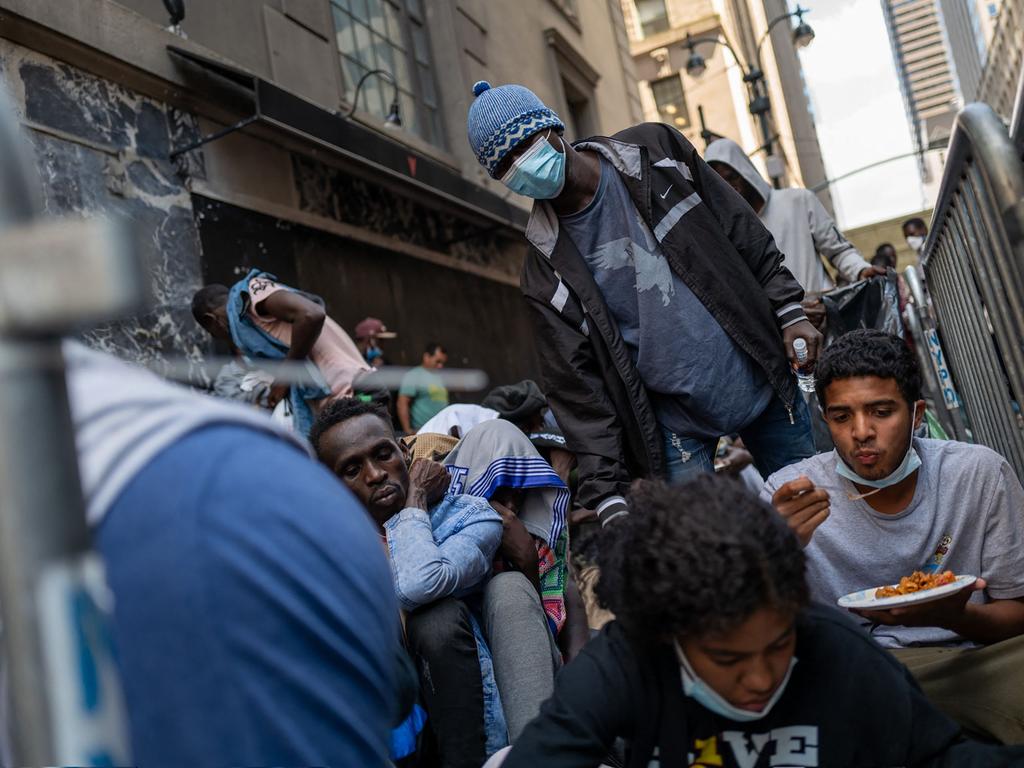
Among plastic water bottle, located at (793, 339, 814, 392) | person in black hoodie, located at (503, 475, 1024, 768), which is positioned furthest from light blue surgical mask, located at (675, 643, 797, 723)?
plastic water bottle, located at (793, 339, 814, 392)

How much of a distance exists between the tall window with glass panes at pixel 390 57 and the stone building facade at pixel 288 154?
0.03m

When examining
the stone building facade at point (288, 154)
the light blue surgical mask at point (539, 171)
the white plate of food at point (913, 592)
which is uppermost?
the stone building facade at point (288, 154)

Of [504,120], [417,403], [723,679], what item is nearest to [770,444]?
[504,120]

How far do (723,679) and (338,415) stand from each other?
78.6 inches

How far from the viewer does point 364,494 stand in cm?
330

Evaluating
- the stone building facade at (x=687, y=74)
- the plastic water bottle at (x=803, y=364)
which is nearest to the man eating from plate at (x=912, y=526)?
the plastic water bottle at (x=803, y=364)

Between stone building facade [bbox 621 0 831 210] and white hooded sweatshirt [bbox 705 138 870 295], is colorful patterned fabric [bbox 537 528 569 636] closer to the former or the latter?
white hooded sweatshirt [bbox 705 138 870 295]

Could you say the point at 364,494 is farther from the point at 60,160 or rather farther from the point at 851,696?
the point at 60,160

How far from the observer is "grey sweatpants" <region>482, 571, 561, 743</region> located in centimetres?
292

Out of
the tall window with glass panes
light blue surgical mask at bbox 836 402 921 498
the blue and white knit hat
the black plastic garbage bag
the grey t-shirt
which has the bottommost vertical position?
the grey t-shirt

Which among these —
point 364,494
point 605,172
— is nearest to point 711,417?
point 605,172

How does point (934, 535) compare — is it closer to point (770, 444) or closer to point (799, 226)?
point (770, 444)

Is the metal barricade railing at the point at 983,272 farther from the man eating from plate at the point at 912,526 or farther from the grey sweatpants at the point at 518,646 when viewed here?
the grey sweatpants at the point at 518,646

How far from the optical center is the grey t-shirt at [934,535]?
2488 mm
